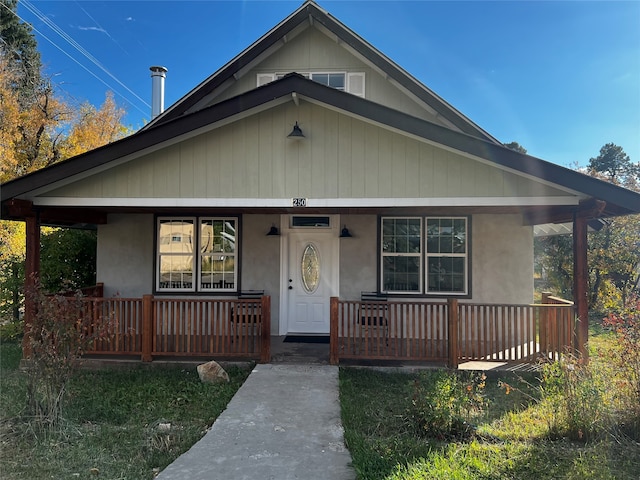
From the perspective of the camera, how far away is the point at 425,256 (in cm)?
816

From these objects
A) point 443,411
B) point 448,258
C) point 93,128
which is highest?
point 93,128

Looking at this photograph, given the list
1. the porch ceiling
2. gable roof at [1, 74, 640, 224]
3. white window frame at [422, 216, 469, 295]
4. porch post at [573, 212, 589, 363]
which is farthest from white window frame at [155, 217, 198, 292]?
porch post at [573, 212, 589, 363]

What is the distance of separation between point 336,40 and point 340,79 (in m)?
0.78

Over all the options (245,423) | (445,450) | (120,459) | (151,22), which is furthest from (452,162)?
(151,22)

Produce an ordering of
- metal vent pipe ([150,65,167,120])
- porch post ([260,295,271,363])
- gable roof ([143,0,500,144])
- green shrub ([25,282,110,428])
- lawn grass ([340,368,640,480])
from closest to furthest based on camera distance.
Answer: lawn grass ([340,368,640,480]) → green shrub ([25,282,110,428]) → porch post ([260,295,271,363]) → gable roof ([143,0,500,144]) → metal vent pipe ([150,65,167,120])

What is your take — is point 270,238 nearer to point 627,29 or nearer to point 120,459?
point 120,459

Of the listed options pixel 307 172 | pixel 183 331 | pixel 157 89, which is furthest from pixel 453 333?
pixel 157 89

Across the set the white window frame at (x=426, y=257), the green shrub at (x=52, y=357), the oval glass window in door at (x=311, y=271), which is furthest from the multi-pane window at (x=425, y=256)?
the green shrub at (x=52, y=357)

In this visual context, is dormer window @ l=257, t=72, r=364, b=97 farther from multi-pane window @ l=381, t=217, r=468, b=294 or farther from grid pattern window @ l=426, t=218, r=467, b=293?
grid pattern window @ l=426, t=218, r=467, b=293

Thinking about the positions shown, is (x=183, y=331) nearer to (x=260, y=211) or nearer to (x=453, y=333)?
(x=260, y=211)

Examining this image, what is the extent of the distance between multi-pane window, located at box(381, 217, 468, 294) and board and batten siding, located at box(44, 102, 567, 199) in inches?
94.3

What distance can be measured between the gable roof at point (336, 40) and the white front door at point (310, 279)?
10.7 ft

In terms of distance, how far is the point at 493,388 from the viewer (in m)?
5.72

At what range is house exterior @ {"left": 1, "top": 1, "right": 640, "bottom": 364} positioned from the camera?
230 inches
